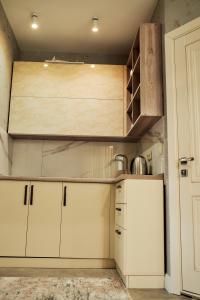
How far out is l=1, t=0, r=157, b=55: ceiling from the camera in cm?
300

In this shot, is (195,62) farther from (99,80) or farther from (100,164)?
Answer: (100,164)

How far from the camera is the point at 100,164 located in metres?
3.62

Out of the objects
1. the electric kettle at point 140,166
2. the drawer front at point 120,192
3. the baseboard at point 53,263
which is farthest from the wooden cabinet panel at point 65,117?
the baseboard at point 53,263

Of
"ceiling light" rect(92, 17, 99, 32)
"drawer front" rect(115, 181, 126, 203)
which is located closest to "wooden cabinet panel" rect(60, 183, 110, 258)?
"drawer front" rect(115, 181, 126, 203)

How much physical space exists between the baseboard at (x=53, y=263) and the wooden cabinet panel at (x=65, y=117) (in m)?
1.44

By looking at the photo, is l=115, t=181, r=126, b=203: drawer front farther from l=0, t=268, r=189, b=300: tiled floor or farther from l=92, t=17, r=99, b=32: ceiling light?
l=92, t=17, r=99, b=32: ceiling light

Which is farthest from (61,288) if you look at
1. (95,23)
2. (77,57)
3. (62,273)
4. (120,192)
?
(77,57)

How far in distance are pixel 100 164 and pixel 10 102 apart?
1366 mm

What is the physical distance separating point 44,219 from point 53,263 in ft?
1.41

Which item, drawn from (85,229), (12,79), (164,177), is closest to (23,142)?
(12,79)

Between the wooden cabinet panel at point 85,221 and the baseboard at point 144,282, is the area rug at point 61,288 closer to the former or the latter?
the baseboard at point 144,282

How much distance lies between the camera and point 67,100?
3.50m

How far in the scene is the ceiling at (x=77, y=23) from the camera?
3.00 meters

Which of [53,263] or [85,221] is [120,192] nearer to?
[85,221]
